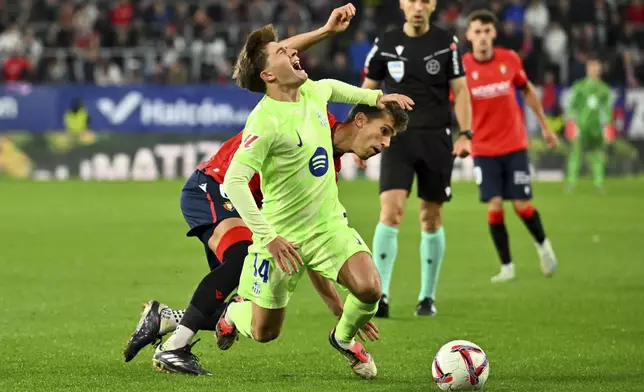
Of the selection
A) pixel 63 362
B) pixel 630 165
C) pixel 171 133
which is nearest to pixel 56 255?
Answer: pixel 63 362

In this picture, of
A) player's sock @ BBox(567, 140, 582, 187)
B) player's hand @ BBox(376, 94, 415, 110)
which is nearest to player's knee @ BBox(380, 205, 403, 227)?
player's hand @ BBox(376, 94, 415, 110)

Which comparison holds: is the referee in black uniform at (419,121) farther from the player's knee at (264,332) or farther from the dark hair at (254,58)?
the dark hair at (254,58)

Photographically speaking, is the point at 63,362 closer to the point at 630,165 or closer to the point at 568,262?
the point at 568,262

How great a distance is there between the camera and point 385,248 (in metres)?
9.52

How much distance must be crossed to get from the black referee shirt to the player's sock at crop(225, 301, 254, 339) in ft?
10.1

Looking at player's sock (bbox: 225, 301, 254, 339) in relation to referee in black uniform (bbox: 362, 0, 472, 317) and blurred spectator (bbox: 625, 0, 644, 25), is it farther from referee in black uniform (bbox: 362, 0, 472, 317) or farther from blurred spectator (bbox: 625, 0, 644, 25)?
blurred spectator (bbox: 625, 0, 644, 25)

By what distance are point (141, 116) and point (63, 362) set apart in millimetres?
18024

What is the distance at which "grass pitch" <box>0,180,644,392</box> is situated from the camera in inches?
273

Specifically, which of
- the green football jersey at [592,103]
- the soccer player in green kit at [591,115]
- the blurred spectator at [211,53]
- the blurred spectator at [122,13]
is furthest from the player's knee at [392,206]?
the blurred spectator at [122,13]

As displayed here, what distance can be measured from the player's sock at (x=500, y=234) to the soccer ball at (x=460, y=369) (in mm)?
5161

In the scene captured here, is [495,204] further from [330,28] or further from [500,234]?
[330,28]

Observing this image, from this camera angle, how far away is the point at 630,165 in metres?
24.8

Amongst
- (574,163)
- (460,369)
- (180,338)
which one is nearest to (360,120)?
(460,369)

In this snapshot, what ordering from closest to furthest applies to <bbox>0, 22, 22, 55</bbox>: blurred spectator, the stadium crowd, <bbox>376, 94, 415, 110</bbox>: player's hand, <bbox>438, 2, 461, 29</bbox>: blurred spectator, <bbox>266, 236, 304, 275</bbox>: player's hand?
<bbox>266, 236, 304, 275</bbox>: player's hand < <bbox>376, 94, 415, 110</bbox>: player's hand < the stadium crowd < <bbox>438, 2, 461, 29</bbox>: blurred spectator < <bbox>0, 22, 22, 55</bbox>: blurred spectator
